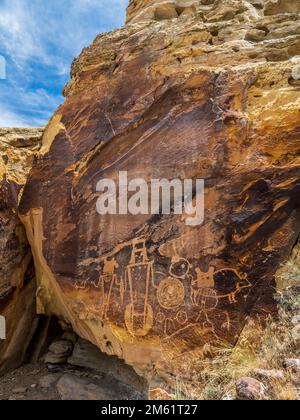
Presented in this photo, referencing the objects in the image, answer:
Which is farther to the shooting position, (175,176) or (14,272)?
(14,272)

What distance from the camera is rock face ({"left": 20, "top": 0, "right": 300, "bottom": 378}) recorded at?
3.97 m

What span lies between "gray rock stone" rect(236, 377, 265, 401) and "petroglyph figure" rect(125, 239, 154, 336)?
1744 millimetres

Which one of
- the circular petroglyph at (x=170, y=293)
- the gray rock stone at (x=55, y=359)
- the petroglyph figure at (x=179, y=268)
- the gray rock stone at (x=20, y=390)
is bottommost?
the gray rock stone at (x=20, y=390)

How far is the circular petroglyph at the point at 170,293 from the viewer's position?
160 inches

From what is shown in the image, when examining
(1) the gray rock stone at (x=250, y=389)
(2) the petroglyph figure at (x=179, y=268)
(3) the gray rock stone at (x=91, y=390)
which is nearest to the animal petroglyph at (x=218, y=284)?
(2) the petroglyph figure at (x=179, y=268)

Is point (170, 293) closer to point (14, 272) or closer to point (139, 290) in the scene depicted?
point (139, 290)

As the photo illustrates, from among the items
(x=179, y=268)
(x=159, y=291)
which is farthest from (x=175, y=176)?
(x=159, y=291)

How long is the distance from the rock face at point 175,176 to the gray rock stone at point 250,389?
1.15 m

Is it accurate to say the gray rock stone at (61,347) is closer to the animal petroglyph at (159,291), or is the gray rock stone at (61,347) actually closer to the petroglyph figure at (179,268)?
the animal petroglyph at (159,291)

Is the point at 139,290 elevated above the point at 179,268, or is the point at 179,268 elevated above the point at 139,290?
the point at 179,268

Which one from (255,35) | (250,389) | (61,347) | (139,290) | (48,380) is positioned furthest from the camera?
(61,347)

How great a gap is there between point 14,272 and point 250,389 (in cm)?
527

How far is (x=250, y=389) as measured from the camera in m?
2.46

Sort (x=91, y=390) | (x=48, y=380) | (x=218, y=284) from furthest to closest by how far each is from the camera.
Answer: (x=48, y=380) → (x=91, y=390) → (x=218, y=284)
